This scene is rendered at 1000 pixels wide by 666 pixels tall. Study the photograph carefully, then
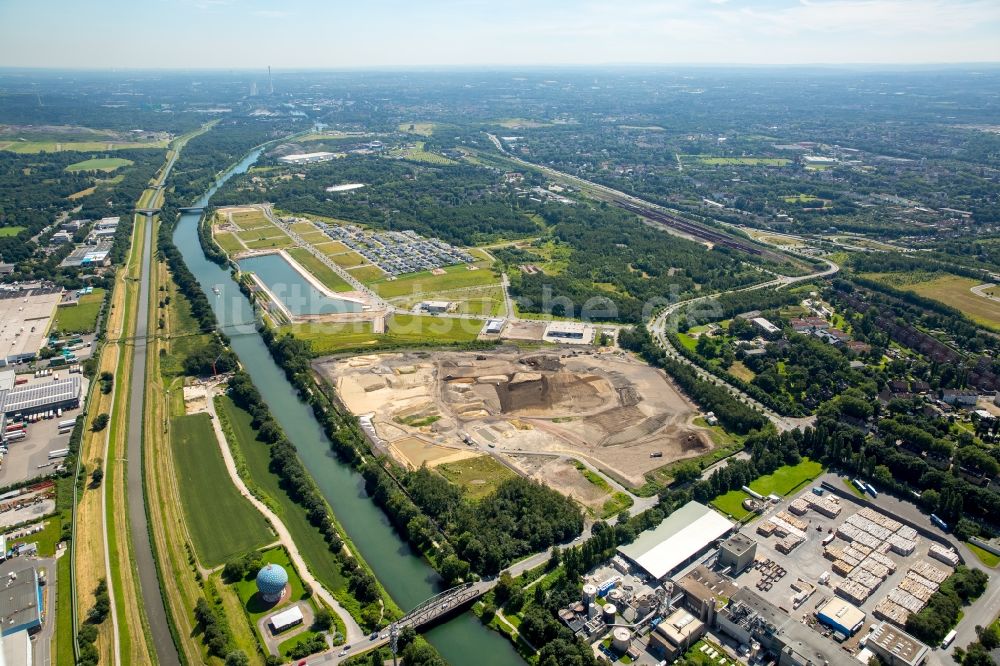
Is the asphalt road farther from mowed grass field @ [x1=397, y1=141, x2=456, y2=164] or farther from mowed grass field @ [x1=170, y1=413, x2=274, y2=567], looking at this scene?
mowed grass field @ [x1=397, y1=141, x2=456, y2=164]

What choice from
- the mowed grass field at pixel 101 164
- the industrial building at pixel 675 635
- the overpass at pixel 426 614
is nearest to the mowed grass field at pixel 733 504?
the industrial building at pixel 675 635

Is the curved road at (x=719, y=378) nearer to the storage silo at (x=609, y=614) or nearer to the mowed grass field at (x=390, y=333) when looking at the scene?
the mowed grass field at (x=390, y=333)

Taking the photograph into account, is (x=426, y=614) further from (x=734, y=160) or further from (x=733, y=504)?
(x=734, y=160)

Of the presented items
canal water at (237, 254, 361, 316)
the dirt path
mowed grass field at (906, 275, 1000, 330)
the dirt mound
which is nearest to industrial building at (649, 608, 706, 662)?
the dirt path

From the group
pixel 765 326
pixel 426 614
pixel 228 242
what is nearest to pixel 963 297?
pixel 765 326

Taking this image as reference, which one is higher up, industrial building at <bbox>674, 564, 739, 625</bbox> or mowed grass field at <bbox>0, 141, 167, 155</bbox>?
mowed grass field at <bbox>0, 141, 167, 155</bbox>

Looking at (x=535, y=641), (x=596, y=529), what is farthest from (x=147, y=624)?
(x=596, y=529)
